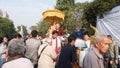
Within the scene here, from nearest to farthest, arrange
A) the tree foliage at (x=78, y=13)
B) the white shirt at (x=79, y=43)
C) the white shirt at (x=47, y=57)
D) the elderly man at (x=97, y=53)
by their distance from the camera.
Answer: the elderly man at (x=97, y=53) → the white shirt at (x=79, y=43) → the white shirt at (x=47, y=57) → the tree foliage at (x=78, y=13)

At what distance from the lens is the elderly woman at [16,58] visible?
564 cm

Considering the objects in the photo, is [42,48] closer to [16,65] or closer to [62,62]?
[62,62]

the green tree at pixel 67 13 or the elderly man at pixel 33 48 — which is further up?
the elderly man at pixel 33 48

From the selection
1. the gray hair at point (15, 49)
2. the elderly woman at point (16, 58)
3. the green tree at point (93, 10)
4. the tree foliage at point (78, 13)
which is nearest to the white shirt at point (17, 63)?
the elderly woman at point (16, 58)

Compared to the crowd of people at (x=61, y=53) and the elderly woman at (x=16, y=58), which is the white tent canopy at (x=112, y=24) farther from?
the elderly woman at (x=16, y=58)

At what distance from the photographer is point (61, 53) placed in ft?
32.4

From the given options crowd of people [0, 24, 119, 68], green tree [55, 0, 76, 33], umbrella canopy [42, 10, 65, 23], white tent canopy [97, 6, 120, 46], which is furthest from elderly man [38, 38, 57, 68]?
green tree [55, 0, 76, 33]

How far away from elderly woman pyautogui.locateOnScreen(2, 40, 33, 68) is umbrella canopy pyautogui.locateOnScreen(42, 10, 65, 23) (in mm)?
9511

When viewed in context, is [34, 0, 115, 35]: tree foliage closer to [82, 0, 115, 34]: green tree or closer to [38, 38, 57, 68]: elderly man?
[82, 0, 115, 34]: green tree

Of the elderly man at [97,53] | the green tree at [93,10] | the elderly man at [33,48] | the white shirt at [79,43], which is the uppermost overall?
the elderly man at [97,53]

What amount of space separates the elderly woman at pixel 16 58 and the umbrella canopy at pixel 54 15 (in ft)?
31.2

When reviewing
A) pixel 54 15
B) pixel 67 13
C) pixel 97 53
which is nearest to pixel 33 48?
pixel 54 15

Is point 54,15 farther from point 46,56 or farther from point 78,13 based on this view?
point 78,13

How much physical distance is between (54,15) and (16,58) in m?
9.75
